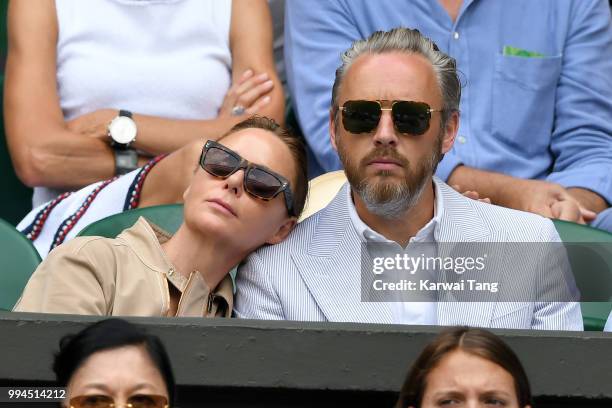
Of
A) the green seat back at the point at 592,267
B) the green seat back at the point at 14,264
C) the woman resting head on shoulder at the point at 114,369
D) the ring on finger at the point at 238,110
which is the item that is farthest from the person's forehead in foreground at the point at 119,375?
the ring on finger at the point at 238,110

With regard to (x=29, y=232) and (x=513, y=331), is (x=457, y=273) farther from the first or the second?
(x=29, y=232)

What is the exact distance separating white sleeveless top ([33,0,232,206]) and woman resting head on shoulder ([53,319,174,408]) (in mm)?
1882

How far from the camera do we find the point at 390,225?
3229 mm

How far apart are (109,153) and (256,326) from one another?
60.6 inches

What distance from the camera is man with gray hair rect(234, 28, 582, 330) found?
10.2ft

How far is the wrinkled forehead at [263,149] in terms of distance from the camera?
3182 mm

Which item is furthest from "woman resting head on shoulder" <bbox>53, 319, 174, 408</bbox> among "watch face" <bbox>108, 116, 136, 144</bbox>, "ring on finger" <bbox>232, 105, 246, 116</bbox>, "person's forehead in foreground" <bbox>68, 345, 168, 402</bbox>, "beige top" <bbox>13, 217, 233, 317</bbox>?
"ring on finger" <bbox>232, 105, 246, 116</bbox>

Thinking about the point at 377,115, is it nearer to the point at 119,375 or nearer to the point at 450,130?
the point at 450,130

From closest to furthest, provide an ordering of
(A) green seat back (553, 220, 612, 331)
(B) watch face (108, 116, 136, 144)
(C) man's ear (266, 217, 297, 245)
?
(C) man's ear (266, 217, 297, 245), (A) green seat back (553, 220, 612, 331), (B) watch face (108, 116, 136, 144)

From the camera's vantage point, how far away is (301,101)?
4.27m

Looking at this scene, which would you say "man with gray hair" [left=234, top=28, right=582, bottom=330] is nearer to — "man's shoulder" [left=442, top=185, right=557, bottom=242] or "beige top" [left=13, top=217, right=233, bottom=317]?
"man's shoulder" [left=442, top=185, right=557, bottom=242]

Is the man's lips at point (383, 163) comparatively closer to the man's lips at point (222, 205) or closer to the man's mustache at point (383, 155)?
the man's mustache at point (383, 155)

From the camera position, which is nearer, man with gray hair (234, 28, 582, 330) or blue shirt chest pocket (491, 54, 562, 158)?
man with gray hair (234, 28, 582, 330)

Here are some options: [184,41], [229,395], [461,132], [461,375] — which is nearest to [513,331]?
[461,375]
